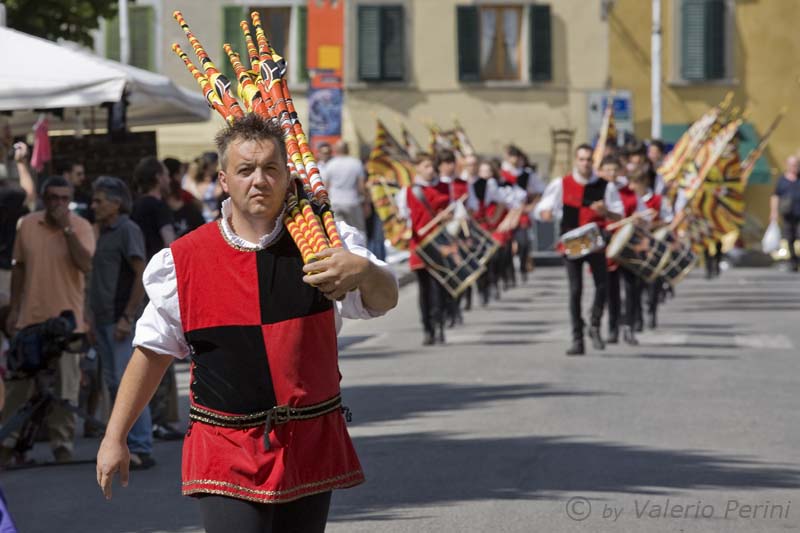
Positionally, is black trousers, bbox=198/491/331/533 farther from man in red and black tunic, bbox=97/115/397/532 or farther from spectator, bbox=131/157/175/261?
spectator, bbox=131/157/175/261

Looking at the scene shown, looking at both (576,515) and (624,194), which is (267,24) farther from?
(576,515)

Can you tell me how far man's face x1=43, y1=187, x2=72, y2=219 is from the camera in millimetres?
11532

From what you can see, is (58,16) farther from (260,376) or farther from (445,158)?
(260,376)

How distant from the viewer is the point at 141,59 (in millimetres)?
43125

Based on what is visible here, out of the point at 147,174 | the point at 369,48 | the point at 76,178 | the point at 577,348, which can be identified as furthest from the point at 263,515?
the point at 369,48

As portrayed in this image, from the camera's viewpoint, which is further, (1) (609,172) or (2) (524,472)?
(1) (609,172)

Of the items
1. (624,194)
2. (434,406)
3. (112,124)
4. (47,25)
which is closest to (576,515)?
(434,406)

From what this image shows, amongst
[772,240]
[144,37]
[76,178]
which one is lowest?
[772,240]

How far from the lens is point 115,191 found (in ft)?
36.2

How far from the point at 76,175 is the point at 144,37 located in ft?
89.2

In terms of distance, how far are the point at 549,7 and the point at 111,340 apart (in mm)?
32852

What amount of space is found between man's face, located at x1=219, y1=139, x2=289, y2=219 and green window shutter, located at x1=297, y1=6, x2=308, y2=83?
37341 millimetres

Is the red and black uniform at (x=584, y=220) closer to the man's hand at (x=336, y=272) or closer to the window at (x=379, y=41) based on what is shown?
the man's hand at (x=336, y=272)

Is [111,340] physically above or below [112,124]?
below
